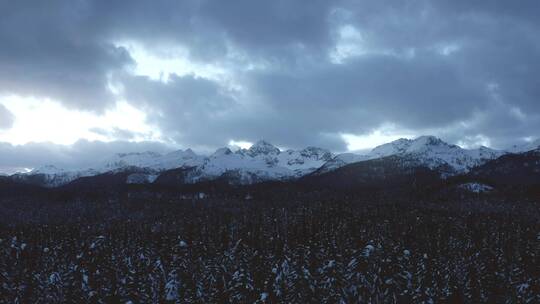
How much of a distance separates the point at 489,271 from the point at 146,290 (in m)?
44.0

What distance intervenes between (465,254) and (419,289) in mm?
35308

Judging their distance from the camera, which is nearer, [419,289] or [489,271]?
[419,289]

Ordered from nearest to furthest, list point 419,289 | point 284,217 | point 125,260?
1. point 419,289
2. point 125,260
3. point 284,217

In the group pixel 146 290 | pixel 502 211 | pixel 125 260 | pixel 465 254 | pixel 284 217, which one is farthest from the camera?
pixel 502 211

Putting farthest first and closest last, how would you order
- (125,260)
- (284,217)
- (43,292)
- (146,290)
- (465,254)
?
(284,217), (465,254), (125,260), (43,292), (146,290)

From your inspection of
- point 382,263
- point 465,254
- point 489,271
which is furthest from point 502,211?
point 382,263

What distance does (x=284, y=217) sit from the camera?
166 metres

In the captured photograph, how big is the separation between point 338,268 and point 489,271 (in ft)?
79.5

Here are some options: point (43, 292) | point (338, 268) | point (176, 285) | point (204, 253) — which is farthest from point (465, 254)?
point (43, 292)

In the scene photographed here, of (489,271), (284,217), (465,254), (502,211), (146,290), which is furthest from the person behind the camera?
(502,211)

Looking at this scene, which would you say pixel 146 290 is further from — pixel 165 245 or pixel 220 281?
pixel 165 245

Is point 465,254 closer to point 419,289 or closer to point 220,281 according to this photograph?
point 419,289

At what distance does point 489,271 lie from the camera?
196ft

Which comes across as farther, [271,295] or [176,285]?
[176,285]
